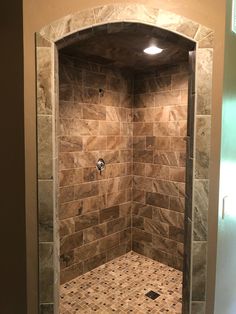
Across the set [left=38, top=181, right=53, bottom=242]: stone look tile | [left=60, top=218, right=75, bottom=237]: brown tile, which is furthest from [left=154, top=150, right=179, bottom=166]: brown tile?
[left=38, top=181, right=53, bottom=242]: stone look tile

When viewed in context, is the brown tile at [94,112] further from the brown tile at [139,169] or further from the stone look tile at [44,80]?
the stone look tile at [44,80]

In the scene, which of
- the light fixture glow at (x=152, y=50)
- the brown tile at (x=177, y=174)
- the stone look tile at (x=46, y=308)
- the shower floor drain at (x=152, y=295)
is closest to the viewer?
the stone look tile at (x=46, y=308)

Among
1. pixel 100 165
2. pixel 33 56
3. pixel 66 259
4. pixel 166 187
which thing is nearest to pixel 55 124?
pixel 33 56

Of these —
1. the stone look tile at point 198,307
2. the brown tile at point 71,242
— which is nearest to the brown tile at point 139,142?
the brown tile at point 71,242

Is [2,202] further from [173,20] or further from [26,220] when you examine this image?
[173,20]

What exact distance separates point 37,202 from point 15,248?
31cm

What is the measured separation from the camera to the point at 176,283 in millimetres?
2689

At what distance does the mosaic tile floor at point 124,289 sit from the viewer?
2302 millimetres

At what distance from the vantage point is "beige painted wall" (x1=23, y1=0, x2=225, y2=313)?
121cm

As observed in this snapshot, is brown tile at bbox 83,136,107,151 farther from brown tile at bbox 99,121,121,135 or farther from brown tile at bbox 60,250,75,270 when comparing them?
brown tile at bbox 60,250,75,270

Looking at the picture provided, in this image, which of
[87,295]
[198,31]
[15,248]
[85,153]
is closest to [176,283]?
[87,295]

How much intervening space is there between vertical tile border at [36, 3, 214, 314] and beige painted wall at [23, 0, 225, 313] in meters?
0.03

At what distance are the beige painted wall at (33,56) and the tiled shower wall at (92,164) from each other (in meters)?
1.24

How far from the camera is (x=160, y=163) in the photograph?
3.01m
